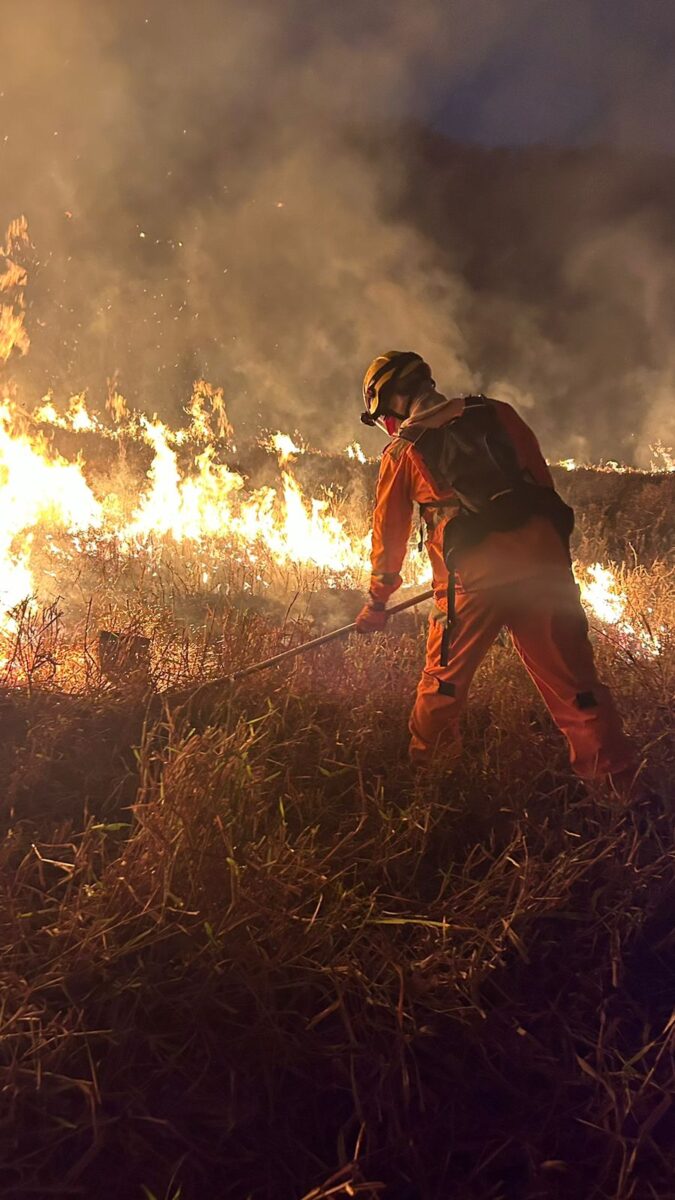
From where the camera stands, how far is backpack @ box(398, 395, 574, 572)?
314cm

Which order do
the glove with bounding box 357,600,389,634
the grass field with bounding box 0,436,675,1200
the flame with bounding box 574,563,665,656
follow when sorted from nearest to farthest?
the grass field with bounding box 0,436,675,1200 → the glove with bounding box 357,600,389,634 → the flame with bounding box 574,563,665,656

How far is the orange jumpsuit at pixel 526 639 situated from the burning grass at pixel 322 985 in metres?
0.24

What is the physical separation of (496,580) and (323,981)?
1.90 meters

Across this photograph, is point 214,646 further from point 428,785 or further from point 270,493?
point 270,493

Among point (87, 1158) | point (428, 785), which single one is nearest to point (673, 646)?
point (428, 785)

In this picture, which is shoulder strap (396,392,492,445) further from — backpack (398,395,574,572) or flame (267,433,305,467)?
flame (267,433,305,467)

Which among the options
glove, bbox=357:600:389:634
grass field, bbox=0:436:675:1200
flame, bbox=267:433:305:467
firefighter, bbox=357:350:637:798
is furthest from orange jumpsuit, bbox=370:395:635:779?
flame, bbox=267:433:305:467

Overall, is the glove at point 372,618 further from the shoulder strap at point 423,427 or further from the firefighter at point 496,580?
the shoulder strap at point 423,427

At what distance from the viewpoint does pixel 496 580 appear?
308cm

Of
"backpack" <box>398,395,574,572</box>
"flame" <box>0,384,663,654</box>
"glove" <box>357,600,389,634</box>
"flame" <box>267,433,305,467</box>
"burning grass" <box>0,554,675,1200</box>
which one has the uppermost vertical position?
"flame" <box>267,433,305,467</box>

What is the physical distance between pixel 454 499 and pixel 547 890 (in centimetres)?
186

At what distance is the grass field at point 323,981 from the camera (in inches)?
59.9

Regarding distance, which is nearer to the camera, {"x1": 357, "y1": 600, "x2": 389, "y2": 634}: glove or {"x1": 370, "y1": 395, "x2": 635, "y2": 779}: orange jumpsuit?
{"x1": 370, "y1": 395, "x2": 635, "y2": 779}: orange jumpsuit

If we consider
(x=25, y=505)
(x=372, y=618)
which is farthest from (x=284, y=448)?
(x=372, y=618)
